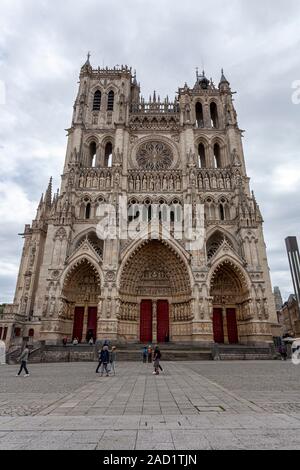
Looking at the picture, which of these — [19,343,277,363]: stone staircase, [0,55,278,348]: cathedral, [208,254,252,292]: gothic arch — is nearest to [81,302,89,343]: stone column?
[0,55,278,348]: cathedral

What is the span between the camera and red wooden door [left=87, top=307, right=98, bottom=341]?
25.0 meters

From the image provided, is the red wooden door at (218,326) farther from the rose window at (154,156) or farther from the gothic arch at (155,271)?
the rose window at (154,156)

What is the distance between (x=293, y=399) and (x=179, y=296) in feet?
61.6

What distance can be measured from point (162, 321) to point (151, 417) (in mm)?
21357

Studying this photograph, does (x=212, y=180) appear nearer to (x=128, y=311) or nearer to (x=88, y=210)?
(x=88, y=210)

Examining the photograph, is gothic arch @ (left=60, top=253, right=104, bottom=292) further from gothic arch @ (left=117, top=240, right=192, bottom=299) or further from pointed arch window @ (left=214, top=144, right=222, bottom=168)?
pointed arch window @ (left=214, top=144, right=222, bottom=168)

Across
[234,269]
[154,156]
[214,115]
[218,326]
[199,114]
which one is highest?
[199,114]

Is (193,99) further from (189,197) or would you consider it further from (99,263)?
(99,263)

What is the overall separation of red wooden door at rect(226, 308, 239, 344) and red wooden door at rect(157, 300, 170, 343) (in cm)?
583

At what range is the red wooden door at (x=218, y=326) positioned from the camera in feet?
83.1

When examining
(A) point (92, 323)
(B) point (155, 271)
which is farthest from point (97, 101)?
(A) point (92, 323)

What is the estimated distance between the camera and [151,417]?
190 inches
